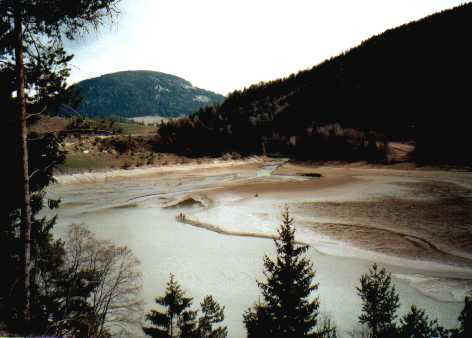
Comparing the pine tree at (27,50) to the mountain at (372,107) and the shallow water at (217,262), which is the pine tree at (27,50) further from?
the mountain at (372,107)

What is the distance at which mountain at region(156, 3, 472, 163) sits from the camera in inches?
2392

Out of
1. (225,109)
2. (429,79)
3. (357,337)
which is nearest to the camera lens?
(357,337)

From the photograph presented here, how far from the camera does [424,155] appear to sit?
1975 inches

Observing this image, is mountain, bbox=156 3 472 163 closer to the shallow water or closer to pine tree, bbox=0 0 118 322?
the shallow water

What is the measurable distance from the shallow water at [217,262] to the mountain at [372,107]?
40698 millimetres

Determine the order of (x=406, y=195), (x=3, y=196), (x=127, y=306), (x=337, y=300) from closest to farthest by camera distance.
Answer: (x=3, y=196) → (x=127, y=306) → (x=337, y=300) → (x=406, y=195)

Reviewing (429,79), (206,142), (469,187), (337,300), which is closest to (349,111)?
(429,79)

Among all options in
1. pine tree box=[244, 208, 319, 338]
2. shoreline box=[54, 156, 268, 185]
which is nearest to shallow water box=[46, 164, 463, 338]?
pine tree box=[244, 208, 319, 338]

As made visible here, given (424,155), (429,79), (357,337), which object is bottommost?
(357,337)

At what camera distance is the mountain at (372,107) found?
60.8 meters

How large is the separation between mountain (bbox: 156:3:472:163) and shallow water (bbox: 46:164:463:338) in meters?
40.7

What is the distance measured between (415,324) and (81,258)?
12345 mm

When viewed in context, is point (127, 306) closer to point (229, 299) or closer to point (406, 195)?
point (229, 299)

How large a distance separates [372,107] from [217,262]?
240 ft
